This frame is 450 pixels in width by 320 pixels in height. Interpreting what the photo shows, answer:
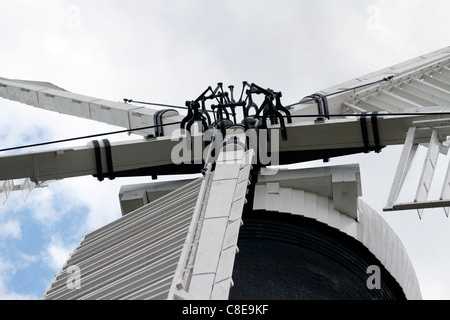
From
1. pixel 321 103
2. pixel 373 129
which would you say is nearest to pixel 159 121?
pixel 321 103

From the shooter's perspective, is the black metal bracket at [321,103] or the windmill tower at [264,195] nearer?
the windmill tower at [264,195]

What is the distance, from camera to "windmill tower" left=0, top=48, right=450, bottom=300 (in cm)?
Result: 1249

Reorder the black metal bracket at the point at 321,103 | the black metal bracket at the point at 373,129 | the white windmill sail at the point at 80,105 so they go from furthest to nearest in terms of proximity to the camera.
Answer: the white windmill sail at the point at 80,105, the black metal bracket at the point at 321,103, the black metal bracket at the point at 373,129

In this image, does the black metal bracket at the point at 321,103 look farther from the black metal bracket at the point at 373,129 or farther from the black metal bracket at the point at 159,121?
the black metal bracket at the point at 373,129

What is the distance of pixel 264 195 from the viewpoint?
14141mm

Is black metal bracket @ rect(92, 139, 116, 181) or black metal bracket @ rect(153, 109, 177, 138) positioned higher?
black metal bracket @ rect(153, 109, 177, 138)

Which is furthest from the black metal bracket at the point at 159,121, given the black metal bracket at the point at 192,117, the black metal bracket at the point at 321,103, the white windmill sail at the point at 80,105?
the black metal bracket at the point at 321,103

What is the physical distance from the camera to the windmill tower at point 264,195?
492 inches

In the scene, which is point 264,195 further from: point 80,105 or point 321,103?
point 80,105

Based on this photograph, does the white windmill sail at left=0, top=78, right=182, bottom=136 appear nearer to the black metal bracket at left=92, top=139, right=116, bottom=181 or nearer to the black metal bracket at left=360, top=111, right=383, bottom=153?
the black metal bracket at left=92, top=139, right=116, bottom=181

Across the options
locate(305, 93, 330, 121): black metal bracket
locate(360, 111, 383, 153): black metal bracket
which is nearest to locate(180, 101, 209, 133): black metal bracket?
locate(360, 111, 383, 153): black metal bracket
